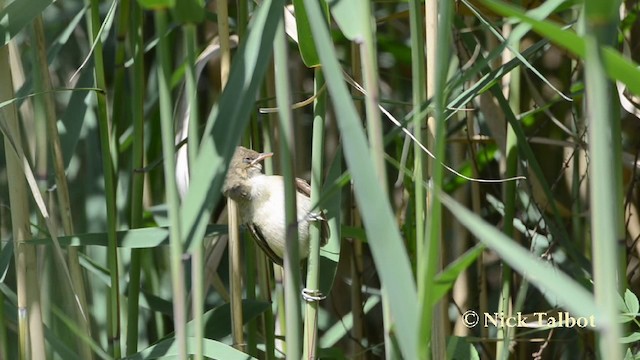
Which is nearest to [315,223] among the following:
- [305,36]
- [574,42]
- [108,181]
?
[305,36]

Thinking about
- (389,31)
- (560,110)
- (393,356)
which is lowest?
(393,356)

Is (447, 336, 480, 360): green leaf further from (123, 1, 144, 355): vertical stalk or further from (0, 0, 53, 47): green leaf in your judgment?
(0, 0, 53, 47): green leaf

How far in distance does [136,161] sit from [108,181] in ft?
0.31

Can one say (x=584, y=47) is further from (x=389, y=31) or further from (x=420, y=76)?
(x=389, y=31)

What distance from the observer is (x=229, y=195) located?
4.08ft

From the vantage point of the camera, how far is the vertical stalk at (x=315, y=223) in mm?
928

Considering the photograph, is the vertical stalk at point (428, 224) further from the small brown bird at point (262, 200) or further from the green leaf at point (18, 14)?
the green leaf at point (18, 14)

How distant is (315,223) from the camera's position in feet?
3.20

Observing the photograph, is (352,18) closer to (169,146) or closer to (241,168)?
(169,146)

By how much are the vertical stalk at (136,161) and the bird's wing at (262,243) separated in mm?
163

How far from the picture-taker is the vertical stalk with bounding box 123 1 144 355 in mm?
1190

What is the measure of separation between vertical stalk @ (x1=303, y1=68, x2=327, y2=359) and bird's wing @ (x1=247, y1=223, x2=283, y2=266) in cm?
26

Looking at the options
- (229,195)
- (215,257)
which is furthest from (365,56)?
(215,257)

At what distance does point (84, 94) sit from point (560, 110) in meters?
0.89
